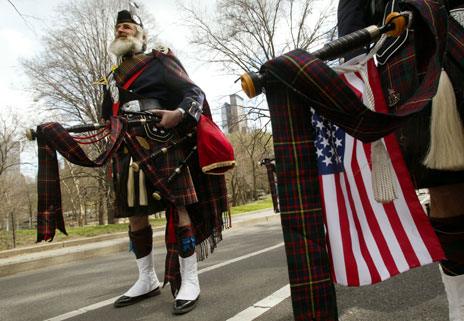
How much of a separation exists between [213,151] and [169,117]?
369 millimetres

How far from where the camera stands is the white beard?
9.59 feet

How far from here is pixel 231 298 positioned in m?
2.49

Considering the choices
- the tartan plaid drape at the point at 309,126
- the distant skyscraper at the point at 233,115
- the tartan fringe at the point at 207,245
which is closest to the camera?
the tartan plaid drape at the point at 309,126

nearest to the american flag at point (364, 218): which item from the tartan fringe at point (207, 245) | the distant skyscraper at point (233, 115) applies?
the tartan fringe at point (207, 245)

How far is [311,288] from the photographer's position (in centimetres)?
98

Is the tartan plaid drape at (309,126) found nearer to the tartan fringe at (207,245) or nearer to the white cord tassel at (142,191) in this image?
the white cord tassel at (142,191)

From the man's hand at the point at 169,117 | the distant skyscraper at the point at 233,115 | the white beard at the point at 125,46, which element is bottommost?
the man's hand at the point at 169,117

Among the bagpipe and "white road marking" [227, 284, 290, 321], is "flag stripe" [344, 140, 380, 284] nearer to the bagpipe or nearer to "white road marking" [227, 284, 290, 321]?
the bagpipe

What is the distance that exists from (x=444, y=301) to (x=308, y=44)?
1393 cm

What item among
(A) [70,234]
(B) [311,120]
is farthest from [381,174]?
(A) [70,234]

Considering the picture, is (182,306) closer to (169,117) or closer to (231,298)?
(231,298)

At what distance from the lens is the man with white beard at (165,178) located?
253cm

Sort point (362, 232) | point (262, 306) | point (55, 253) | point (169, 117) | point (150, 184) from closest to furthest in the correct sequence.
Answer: point (362, 232), point (262, 306), point (169, 117), point (150, 184), point (55, 253)

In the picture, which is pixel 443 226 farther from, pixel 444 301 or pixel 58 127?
pixel 58 127
